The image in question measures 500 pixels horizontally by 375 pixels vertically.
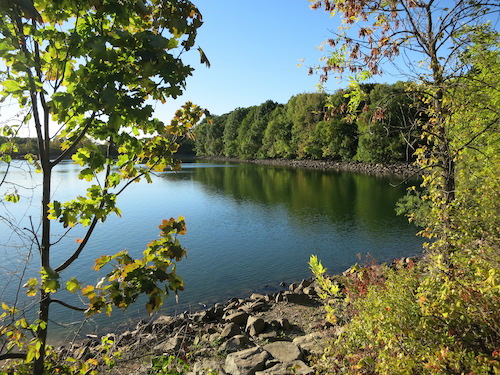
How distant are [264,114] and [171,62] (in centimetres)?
10115

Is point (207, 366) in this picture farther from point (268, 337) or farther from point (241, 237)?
point (241, 237)

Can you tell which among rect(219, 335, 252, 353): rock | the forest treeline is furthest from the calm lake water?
the forest treeline

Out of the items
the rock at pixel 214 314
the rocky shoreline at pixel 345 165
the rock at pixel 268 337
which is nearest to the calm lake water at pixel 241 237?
the rock at pixel 214 314

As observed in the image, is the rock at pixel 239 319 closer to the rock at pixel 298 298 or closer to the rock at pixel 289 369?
the rock at pixel 298 298

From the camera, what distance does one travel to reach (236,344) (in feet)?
26.8

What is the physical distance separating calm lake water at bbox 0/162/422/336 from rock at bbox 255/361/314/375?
13.6 ft

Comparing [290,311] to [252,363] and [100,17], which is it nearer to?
[252,363]

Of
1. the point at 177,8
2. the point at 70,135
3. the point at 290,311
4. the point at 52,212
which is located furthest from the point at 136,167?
the point at 290,311

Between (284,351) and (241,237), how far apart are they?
572 inches

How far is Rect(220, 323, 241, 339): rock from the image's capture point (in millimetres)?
8727

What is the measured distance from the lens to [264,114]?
101 meters

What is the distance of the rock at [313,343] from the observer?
683cm

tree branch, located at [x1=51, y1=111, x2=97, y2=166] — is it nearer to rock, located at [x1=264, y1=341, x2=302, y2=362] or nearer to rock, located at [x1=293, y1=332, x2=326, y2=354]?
rock, located at [x1=293, y1=332, x2=326, y2=354]

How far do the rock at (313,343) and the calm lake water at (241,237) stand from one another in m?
3.68
